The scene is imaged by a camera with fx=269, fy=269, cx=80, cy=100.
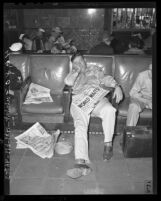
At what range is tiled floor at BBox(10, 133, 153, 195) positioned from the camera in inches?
118

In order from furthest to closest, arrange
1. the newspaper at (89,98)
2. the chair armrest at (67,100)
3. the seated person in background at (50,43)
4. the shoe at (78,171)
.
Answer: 1. the seated person in background at (50,43)
2. the chair armrest at (67,100)
3. the newspaper at (89,98)
4. the shoe at (78,171)

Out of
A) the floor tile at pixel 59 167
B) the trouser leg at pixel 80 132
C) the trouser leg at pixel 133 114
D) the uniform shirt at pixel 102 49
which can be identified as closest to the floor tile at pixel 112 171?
the trouser leg at pixel 80 132

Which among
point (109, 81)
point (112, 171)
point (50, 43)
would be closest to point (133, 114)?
point (109, 81)

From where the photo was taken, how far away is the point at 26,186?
9.96 ft

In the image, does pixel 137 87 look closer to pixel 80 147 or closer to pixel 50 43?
pixel 80 147

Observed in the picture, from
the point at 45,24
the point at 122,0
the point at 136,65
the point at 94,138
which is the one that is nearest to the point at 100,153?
the point at 94,138

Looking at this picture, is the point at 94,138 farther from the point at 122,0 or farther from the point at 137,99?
the point at 122,0

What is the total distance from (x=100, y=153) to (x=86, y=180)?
2.11 ft

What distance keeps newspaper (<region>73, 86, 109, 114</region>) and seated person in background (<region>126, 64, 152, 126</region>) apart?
42 cm

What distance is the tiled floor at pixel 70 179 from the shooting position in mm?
2988

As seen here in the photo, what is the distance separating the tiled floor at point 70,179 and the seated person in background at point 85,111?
133 millimetres

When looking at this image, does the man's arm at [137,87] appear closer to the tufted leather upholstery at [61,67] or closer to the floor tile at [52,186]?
the tufted leather upholstery at [61,67]

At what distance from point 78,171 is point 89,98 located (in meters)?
1.00
